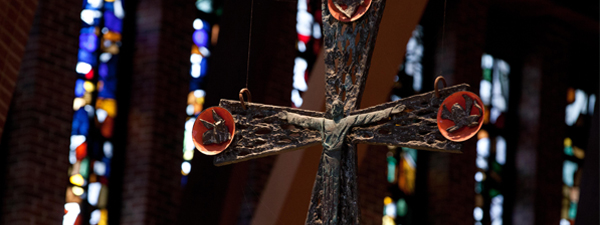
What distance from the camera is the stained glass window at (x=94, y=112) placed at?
857cm

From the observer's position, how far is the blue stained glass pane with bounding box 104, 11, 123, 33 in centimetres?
905

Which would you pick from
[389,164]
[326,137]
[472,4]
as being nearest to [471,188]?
[389,164]

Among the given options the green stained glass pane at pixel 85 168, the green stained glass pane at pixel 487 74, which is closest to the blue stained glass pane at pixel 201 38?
the green stained glass pane at pixel 85 168

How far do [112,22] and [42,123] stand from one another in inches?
56.4

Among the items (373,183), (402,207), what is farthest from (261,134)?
Result: (402,207)

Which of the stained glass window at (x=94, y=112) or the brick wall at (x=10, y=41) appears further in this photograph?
the stained glass window at (x=94, y=112)

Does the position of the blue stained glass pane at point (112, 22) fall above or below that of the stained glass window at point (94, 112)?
above

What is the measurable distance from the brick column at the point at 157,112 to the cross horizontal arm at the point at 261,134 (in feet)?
12.1

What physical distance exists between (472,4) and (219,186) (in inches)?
174

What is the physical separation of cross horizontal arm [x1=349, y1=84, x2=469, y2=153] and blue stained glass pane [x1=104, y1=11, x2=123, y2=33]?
4.75m

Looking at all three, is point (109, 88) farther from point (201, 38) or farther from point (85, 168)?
point (201, 38)

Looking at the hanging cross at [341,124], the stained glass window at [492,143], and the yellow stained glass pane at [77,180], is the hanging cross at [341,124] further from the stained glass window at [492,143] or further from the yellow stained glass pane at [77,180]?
the stained glass window at [492,143]

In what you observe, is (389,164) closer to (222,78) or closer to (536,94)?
(536,94)

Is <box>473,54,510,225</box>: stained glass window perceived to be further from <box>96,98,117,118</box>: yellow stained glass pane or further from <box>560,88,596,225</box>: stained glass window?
<box>96,98,117,118</box>: yellow stained glass pane
